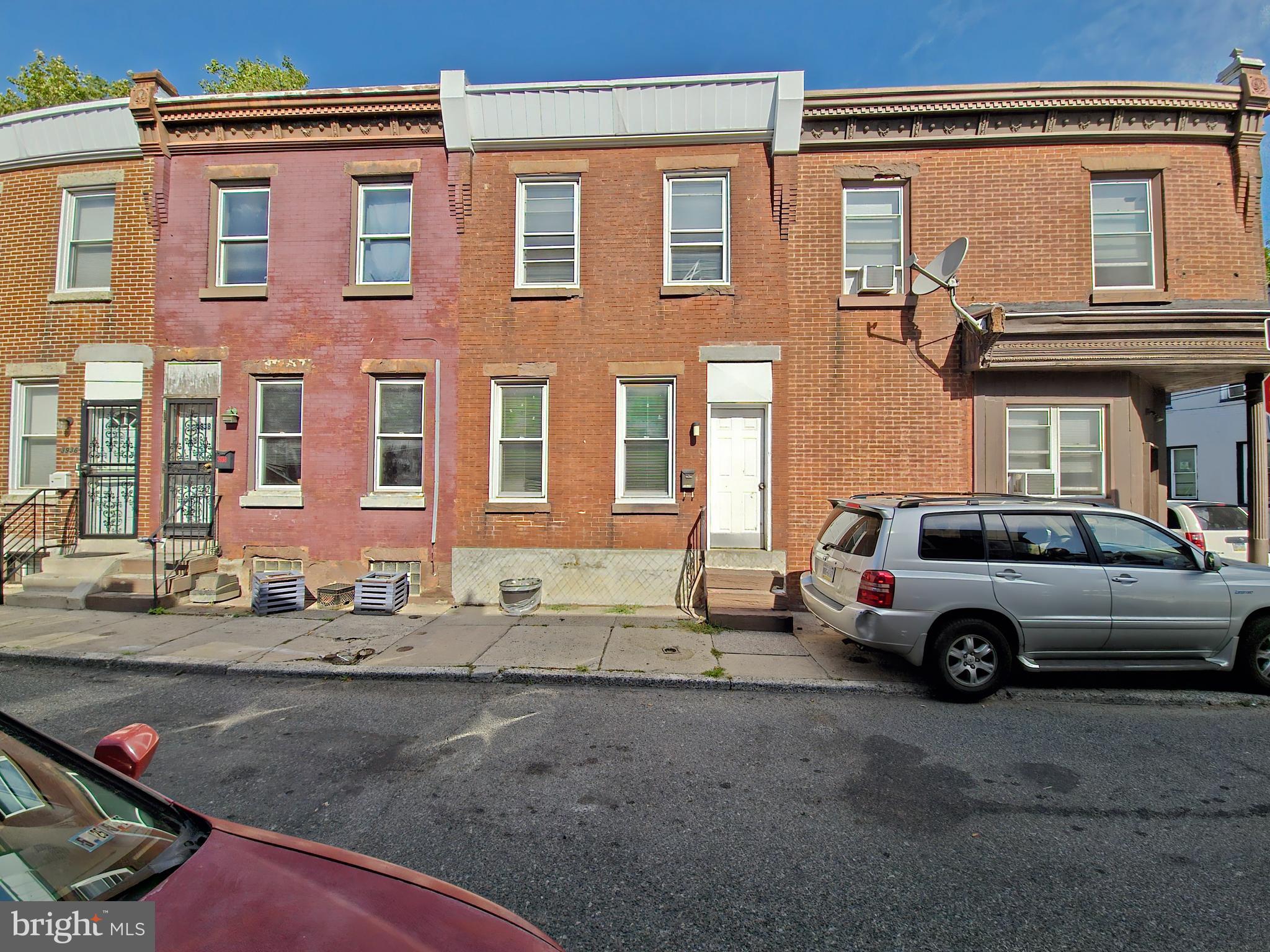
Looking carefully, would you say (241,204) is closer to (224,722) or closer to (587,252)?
(587,252)

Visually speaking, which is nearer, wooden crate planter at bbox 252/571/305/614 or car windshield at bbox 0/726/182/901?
car windshield at bbox 0/726/182/901

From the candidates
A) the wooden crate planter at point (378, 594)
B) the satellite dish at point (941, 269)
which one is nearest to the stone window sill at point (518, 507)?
the wooden crate planter at point (378, 594)

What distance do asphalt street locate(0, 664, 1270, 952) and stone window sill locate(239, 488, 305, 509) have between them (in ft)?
13.5

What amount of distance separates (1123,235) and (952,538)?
23.6 ft

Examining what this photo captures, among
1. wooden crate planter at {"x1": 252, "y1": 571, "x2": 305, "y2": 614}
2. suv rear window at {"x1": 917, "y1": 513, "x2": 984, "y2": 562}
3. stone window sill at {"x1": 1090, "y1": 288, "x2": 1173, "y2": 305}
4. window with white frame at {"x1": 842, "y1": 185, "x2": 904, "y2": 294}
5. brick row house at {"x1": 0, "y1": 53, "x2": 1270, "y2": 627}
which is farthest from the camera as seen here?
window with white frame at {"x1": 842, "y1": 185, "x2": 904, "y2": 294}

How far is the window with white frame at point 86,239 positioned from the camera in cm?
1069

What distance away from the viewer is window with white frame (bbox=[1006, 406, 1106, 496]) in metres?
9.44

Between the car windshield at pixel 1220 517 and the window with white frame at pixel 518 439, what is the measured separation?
10.8 metres

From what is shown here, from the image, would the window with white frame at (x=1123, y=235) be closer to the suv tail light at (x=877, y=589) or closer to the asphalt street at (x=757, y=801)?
the asphalt street at (x=757, y=801)

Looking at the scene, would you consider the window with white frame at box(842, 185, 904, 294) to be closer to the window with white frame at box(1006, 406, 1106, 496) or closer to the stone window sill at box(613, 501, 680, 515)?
the window with white frame at box(1006, 406, 1106, 496)

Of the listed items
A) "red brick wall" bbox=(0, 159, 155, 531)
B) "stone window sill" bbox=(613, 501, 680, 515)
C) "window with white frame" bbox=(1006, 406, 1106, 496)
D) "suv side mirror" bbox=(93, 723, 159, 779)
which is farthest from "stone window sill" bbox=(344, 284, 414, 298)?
"window with white frame" bbox=(1006, 406, 1106, 496)

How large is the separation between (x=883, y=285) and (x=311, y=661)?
31.0ft

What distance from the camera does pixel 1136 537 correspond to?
615 centimetres

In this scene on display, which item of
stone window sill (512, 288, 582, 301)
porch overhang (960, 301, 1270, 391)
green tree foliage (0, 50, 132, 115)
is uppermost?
green tree foliage (0, 50, 132, 115)
